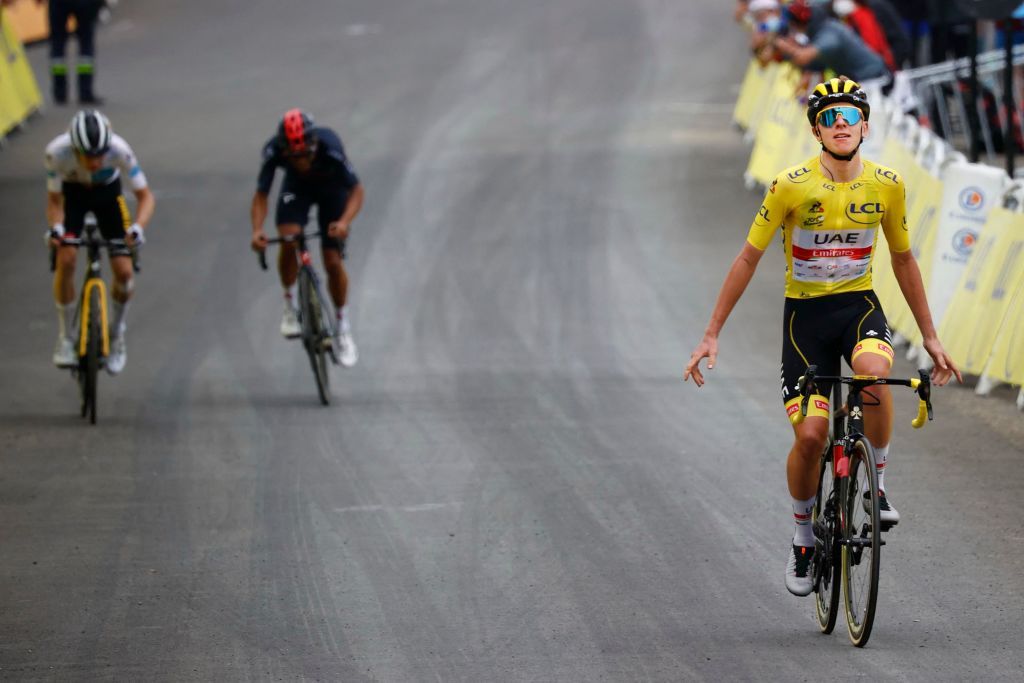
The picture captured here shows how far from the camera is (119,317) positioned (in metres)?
12.1

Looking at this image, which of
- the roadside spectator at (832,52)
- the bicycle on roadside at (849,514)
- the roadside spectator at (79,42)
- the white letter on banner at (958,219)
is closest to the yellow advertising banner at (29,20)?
the roadside spectator at (79,42)

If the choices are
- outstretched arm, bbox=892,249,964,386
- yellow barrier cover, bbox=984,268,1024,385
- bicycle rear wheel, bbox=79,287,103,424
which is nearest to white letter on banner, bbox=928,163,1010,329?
yellow barrier cover, bbox=984,268,1024,385

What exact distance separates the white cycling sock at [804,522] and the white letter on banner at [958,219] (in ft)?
17.5

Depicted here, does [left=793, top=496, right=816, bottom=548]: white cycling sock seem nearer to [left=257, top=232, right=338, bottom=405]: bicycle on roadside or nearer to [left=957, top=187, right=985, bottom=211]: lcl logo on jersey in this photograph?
[left=257, top=232, right=338, bottom=405]: bicycle on roadside

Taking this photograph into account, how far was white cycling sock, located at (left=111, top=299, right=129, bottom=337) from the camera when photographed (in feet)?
39.6

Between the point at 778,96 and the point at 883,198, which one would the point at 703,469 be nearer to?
the point at 883,198

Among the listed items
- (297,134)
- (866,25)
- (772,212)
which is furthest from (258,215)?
(866,25)

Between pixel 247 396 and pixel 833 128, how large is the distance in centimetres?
619

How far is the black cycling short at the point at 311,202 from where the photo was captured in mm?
12211

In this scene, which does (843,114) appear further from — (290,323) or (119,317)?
(119,317)

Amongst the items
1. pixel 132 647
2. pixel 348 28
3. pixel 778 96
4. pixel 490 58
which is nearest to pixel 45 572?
pixel 132 647

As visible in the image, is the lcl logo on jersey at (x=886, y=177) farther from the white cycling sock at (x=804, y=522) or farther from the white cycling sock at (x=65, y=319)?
the white cycling sock at (x=65, y=319)

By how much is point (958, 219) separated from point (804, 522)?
18.5 ft

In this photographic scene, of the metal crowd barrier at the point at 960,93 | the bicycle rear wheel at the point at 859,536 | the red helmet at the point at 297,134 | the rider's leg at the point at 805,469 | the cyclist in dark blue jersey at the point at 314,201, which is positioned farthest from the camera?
the metal crowd barrier at the point at 960,93
